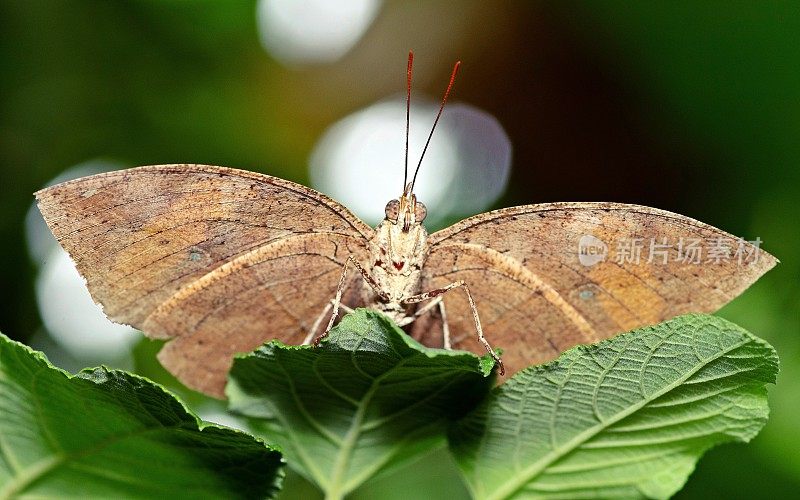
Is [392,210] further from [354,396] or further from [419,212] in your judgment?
[354,396]

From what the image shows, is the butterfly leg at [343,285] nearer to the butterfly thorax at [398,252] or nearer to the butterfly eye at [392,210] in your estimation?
the butterfly thorax at [398,252]

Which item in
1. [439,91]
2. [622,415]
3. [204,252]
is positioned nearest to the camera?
[622,415]

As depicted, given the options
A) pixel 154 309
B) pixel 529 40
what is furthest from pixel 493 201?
pixel 154 309

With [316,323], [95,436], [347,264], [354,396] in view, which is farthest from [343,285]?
[95,436]

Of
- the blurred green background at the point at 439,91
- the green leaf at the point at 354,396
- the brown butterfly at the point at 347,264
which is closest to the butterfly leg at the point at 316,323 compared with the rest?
the brown butterfly at the point at 347,264

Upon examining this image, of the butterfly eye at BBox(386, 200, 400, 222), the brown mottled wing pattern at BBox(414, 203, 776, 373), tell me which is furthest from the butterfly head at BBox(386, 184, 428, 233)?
the brown mottled wing pattern at BBox(414, 203, 776, 373)
